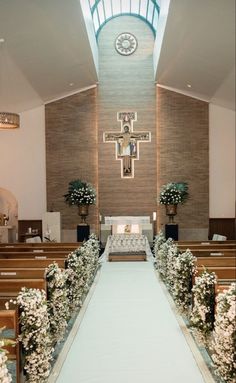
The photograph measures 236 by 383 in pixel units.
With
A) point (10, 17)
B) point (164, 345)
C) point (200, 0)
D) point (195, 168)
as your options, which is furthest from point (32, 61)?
point (164, 345)

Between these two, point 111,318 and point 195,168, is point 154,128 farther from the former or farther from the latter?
point 111,318

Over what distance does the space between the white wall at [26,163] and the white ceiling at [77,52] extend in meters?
0.71

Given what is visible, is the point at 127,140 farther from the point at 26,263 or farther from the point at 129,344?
the point at 129,344

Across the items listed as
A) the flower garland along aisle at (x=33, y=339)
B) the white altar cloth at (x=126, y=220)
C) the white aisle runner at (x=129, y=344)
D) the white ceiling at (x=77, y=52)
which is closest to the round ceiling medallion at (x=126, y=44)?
the white ceiling at (x=77, y=52)

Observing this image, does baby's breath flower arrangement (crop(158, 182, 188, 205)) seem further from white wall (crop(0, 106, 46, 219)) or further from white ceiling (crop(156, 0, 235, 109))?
white wall (crop(0, 106, 46, 219))

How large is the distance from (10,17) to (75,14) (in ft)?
5.61

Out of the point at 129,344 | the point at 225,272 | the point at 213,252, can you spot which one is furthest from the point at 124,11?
the point at 129,344

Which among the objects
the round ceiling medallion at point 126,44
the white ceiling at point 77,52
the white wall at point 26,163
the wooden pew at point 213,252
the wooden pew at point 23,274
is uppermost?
the round ceiling medallion at point 126,44

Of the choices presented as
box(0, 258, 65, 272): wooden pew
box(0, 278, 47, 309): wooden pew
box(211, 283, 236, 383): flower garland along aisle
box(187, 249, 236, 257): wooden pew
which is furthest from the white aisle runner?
box(187, 249, 236, 257): wooden pew

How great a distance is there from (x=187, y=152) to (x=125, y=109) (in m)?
2.48

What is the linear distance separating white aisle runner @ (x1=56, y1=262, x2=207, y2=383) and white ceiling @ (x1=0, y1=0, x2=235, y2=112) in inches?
203

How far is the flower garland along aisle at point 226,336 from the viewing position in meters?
4.10

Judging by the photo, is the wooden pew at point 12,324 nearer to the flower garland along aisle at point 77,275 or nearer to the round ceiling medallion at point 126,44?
the flower garland along aisle at point 77,275

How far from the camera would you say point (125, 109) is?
1650 centimetres
